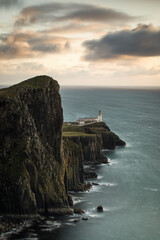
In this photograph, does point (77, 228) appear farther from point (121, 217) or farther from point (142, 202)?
point (142, 202)

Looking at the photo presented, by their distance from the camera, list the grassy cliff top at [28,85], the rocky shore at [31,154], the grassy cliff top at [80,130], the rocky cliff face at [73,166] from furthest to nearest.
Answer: the grassy cliff top at [80,130] → the rocky cliff face at [73,166] → the grassy cliff top at [28,85] → the rocky shore at [31,154]

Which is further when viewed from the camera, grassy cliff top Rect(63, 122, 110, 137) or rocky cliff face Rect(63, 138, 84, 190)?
grassy cliff top Rect(63, 122, 110, 137)

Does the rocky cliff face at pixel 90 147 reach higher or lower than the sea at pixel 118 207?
higher

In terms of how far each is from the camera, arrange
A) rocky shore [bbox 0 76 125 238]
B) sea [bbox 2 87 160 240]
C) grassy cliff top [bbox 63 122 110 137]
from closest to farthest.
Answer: sea [bbox 2 87 160 240], rocky shore [bbox 0 76 125 238], grassy cliff top [bbox 63 122 110 137]

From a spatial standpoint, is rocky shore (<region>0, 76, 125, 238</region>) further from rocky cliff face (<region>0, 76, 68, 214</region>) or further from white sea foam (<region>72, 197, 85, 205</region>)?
white sea foam (<region>72, 197, 85, 205</region>)

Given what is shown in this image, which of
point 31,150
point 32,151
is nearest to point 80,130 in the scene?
point 32,151

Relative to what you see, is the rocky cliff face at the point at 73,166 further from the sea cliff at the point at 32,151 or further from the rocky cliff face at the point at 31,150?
the rocky cliff face at the point at 31,150

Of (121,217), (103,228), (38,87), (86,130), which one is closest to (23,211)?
(103,228)

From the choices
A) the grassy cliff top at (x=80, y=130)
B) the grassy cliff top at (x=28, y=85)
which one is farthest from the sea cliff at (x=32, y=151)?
the grassy cliff top at (x=80, y=130)

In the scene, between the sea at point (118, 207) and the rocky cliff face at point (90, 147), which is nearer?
the sea at point (118, 207)

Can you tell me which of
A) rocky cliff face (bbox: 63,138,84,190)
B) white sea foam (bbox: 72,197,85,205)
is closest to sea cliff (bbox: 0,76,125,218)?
white sea foam (bbox: 72,197,85,205)
